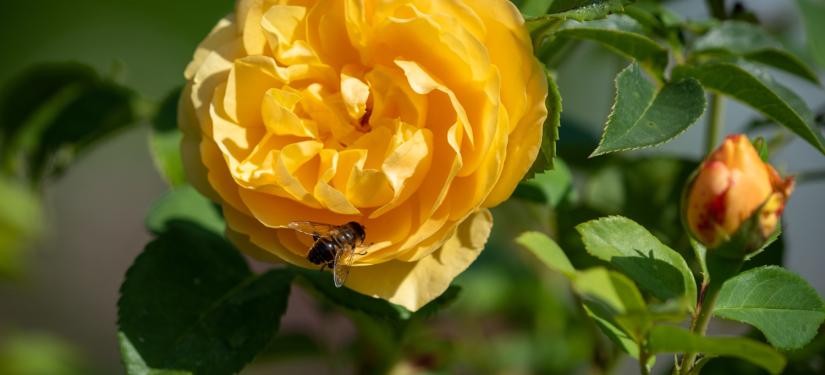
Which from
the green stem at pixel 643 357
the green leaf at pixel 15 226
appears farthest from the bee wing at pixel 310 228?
the green leaf at pixel 15 226

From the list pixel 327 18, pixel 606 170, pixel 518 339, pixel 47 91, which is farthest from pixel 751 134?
pixel 47 91

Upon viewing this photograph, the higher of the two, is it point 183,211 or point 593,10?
point 593,10

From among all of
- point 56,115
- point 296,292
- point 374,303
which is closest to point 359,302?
point 374,303

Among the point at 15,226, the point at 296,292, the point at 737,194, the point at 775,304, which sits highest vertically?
the point at 737,194

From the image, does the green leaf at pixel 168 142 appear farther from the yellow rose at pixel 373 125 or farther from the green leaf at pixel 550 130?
the green leaf at pixel 550 130

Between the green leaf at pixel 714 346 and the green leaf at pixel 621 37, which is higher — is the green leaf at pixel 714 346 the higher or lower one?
the lower one

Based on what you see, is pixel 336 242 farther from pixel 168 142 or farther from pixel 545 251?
pixel 168 142

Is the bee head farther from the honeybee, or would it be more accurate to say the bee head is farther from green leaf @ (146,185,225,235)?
green leaf @ (146,185,225,235)
